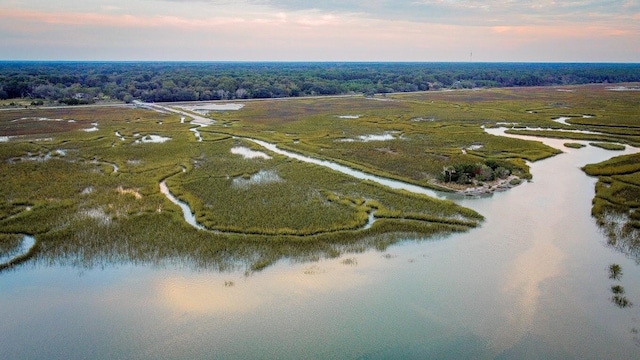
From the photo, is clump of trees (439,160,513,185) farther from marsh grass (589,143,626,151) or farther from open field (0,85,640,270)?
marsh grass (589,143,626,151)

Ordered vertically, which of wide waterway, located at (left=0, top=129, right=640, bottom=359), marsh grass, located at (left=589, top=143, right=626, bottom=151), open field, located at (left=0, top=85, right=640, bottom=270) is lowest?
wide waterway, located at (left=0, top=129, right=640, bottom=359)

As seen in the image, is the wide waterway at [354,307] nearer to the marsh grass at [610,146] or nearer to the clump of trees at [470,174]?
the clump of trees at [470,174]

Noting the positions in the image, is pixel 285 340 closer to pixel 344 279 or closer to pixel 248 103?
pixel 344 279

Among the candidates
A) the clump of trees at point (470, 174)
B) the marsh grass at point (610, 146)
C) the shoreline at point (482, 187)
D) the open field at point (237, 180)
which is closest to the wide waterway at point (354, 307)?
the open field at point (237, 180)

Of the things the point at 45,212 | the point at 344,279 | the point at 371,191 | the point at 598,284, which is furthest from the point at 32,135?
the point at 598,284

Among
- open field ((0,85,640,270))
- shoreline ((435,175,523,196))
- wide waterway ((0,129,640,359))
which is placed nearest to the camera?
wide waterway ((0,129,640,359))

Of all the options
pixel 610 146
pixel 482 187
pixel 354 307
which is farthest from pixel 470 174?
pixel 610 146

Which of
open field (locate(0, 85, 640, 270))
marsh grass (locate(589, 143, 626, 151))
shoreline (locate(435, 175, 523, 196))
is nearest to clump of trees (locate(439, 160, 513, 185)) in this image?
open field (locate(0, 85, 640, 270))
